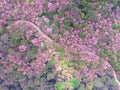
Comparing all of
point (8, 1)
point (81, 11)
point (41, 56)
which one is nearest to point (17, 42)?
point (41, 56)

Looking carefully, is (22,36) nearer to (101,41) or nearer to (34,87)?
(34,87)

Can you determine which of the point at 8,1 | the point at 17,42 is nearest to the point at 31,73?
the point at 17,42

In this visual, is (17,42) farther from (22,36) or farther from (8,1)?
(8,1)

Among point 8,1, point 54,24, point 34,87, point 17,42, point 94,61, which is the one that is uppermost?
point 8,1

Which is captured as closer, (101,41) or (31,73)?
(31,73)

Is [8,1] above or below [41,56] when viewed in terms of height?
above

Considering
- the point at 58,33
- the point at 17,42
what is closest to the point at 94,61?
the point at 58,33

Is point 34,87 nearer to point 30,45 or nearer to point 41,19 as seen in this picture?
point 30,45

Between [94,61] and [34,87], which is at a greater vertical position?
[94,61]

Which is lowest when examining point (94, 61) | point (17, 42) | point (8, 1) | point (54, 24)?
point (94, 61)
